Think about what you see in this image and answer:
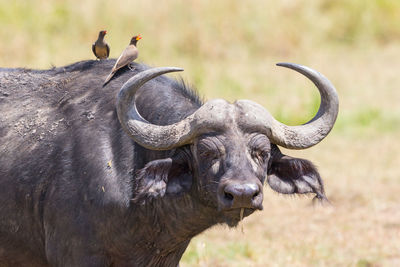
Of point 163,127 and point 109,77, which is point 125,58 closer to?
point 109,77

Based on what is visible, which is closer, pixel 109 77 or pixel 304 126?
pixel 304 126

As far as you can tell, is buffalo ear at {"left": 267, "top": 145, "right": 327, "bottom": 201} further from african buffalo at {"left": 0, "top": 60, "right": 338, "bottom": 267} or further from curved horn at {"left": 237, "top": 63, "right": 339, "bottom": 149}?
curved horn at {"left": 237, "top": 63, "right": 339, "bottom": 149}

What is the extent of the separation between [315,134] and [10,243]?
7.14 ft

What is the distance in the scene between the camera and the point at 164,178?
16.1ft

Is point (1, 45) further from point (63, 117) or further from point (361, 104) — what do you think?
point (63, 117)

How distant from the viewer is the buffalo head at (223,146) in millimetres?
4672

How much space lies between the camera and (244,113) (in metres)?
4.86

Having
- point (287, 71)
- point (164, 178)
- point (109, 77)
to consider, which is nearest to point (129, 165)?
point (164, 178)

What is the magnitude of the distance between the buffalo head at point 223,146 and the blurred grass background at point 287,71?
87.8 inches

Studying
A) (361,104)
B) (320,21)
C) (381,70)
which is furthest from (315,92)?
(320,21)

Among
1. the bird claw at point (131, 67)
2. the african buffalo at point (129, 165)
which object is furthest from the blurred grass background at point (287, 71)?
the bird claw at point (131, 67)

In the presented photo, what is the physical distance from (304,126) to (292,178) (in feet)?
1.12

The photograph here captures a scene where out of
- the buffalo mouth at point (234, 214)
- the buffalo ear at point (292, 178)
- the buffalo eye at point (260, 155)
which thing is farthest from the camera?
the buffalo ear at point (292, 178)

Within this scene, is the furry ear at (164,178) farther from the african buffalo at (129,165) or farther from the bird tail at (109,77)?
the bird tail at (109,77)
